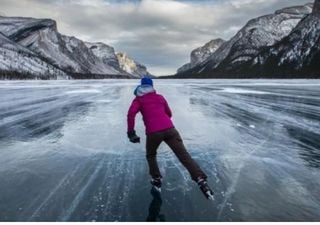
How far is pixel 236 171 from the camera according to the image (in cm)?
743

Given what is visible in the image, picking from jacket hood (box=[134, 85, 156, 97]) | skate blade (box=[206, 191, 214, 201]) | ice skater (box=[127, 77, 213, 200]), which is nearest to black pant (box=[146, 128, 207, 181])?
ice skater (box=[127, 77, 213, 200])

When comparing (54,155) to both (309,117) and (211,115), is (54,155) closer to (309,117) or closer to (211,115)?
(211,115)

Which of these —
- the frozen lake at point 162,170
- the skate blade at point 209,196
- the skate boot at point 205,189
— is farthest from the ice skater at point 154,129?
the skate blade at point 209,196

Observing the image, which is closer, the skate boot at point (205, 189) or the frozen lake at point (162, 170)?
the frozen lake at point (162, 170)

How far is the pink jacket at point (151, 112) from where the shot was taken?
6.40 metres

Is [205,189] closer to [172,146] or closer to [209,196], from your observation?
[209,196]

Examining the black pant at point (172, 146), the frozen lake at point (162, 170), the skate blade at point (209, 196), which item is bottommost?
the frozen lake at point (162, 170)

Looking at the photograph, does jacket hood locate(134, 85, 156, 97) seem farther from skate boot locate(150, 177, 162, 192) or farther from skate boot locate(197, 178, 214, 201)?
skate boot locate(197, 178, 214, 201)

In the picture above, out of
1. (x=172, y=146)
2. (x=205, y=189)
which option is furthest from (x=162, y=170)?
(x=205, y=189)

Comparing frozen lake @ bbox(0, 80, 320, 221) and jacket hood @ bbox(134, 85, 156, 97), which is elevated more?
jacket hood @ bbox(134, 85, 156, 97)

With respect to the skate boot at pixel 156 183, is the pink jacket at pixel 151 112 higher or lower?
higher

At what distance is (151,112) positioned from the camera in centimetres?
646

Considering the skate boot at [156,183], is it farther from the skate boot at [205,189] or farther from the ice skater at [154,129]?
the skate boot at [205,189]

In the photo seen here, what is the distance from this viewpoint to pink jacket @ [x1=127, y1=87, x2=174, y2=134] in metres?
6.40
